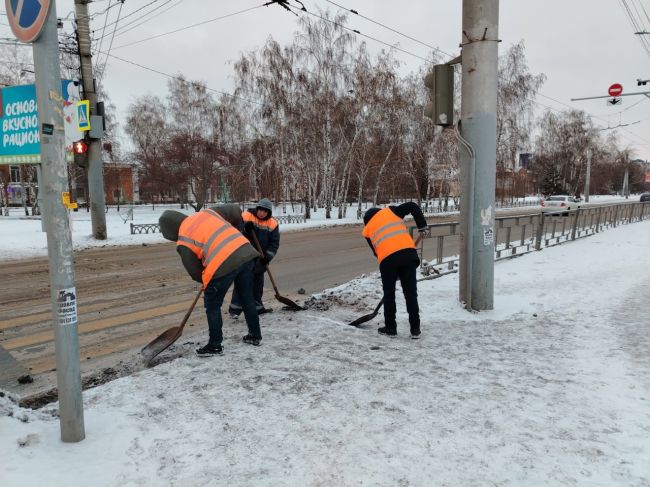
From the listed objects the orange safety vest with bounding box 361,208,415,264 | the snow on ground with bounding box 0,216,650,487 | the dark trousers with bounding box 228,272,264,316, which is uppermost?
the orange safety vest with bounding box 361,208,415,264

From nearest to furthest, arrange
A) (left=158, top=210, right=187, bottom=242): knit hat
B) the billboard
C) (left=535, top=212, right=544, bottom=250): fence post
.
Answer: (left=158, top=210, right=187, bottom=242): knit hat, (left=535, top=212, right=544, bottom=250): fence post, the billboard

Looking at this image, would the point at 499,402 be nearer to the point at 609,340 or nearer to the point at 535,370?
the point at 535,370

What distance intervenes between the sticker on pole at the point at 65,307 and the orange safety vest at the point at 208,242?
5.43 ft

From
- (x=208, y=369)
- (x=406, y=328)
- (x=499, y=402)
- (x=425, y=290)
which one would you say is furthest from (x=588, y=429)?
(x=425, y=290)

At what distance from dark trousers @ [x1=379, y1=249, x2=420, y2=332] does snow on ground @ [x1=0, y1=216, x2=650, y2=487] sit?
0.73 feet

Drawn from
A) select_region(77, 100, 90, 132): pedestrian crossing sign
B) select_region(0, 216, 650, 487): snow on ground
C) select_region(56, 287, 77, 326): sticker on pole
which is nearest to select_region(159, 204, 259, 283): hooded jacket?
select_region(0, 216, 650, 487): snow on ground

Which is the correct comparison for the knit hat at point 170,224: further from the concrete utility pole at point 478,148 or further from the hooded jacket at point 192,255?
the concrete utility pole at point 478,148

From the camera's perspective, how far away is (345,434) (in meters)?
2.89

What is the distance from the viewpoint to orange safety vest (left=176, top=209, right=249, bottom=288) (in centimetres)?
424

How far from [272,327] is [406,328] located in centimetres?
→ 155

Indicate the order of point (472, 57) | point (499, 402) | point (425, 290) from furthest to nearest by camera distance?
1. point (425, 290)
2. point (472, 57)
3. point (499, 402)

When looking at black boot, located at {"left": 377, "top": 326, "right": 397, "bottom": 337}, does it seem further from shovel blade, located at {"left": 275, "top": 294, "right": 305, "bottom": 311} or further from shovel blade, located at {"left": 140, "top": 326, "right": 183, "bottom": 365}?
shovel blade, located at {"left": 140, "top": 326, "right": 183, "bottom": 365}

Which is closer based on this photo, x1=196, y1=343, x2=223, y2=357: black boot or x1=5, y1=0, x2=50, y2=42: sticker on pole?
x1=5, y1=0, x2=50, y2=42: sticker on pole

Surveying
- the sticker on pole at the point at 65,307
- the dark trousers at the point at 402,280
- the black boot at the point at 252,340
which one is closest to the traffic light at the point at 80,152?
the black boot at the point at 252,340
